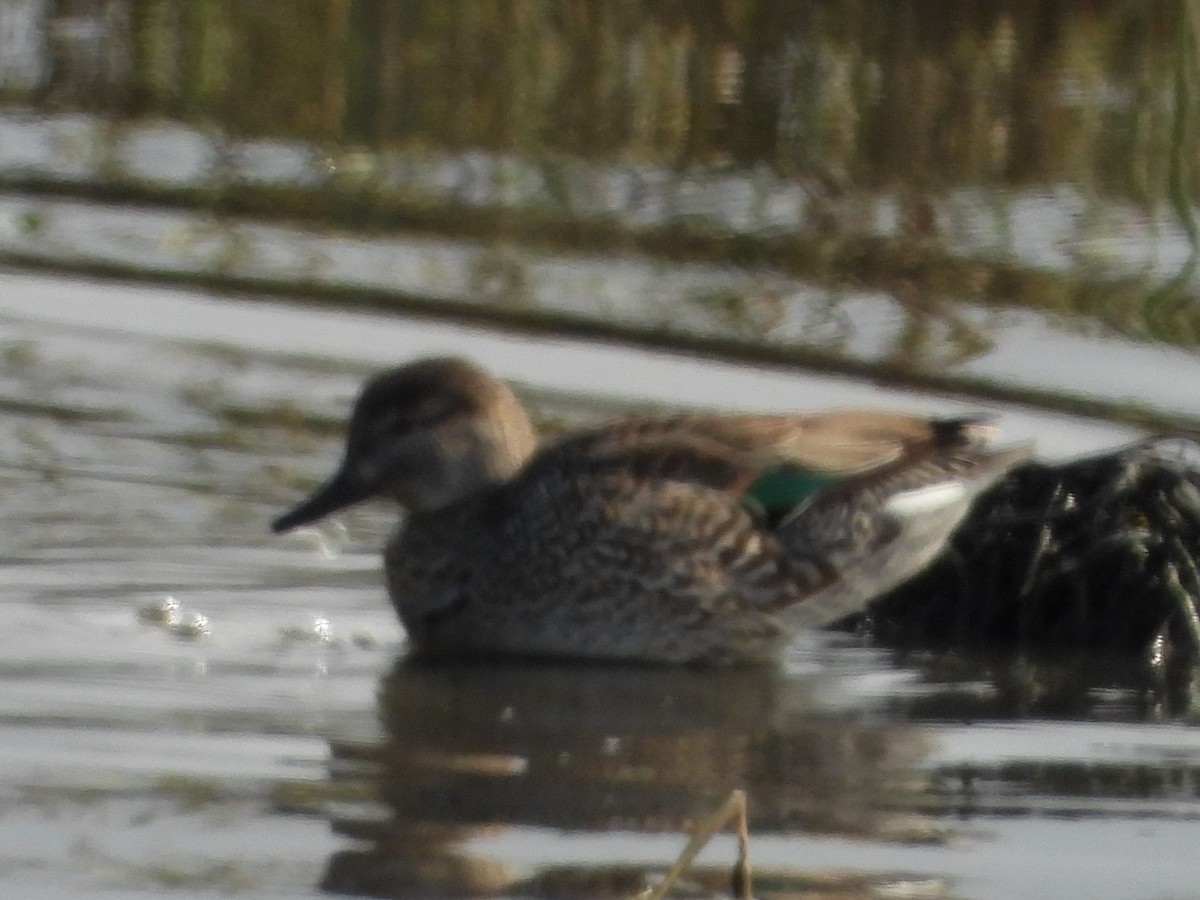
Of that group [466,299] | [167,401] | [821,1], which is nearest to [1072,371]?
[466,299]

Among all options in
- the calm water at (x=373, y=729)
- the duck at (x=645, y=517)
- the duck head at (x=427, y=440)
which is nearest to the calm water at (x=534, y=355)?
the calm water at (x=373, y=729)

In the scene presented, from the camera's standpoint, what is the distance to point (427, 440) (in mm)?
7559

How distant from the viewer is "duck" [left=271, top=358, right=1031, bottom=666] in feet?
23.6

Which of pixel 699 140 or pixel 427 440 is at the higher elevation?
pixel 699 140

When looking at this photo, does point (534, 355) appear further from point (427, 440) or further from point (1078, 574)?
point (1078, 574)

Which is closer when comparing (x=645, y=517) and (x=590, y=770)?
(x=590, y=770)

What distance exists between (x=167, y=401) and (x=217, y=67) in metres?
4.40

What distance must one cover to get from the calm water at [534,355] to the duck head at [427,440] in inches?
12.2

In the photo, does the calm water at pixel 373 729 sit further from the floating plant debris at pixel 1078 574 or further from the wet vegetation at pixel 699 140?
the wet vegetation at pixel 699 140

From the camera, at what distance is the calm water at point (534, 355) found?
216 inches

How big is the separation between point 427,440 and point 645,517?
0.65 m

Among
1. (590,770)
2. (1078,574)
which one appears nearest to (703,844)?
(590,770)

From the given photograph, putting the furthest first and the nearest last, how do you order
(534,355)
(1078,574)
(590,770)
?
1. (534,355)
2. (1078,574)
3. (590,770)

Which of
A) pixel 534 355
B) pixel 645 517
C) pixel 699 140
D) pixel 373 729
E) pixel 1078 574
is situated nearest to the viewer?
A: pixel 373 729
